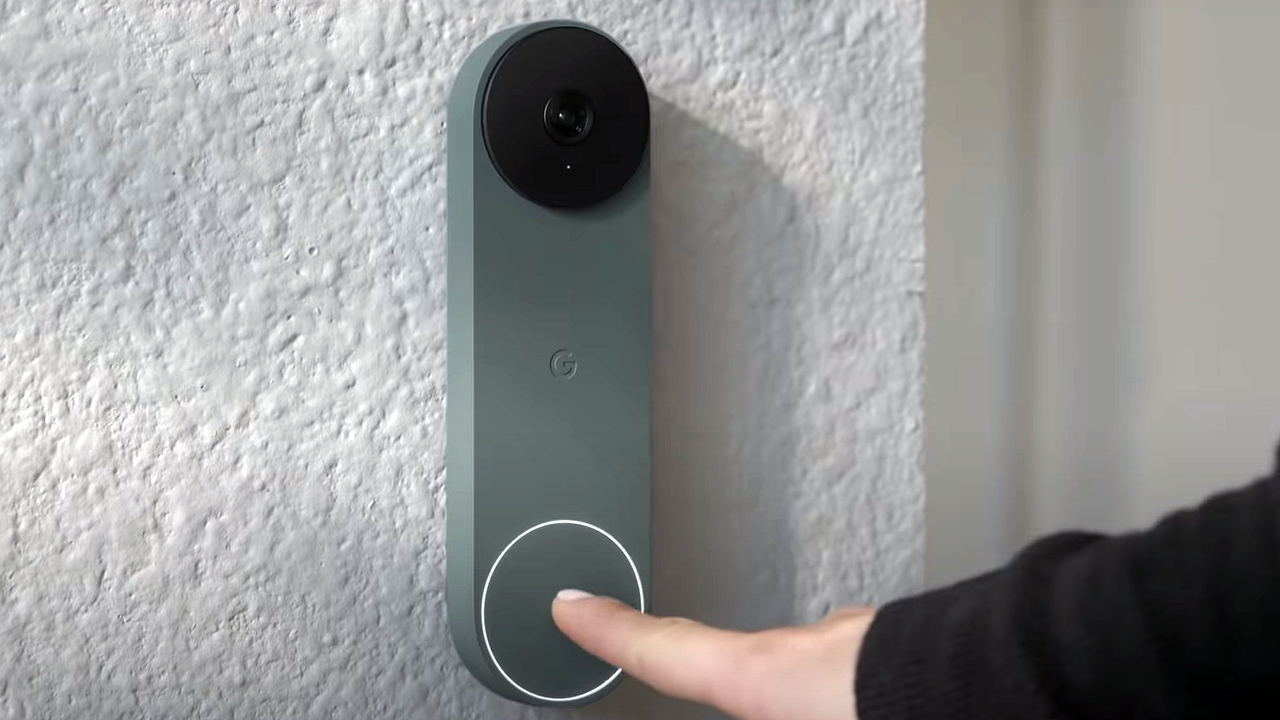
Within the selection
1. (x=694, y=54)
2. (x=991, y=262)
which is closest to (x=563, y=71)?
(x=694, y=54)

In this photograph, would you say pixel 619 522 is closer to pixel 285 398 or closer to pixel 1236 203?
pixel 285 398

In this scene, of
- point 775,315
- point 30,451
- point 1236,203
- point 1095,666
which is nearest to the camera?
point 1095,666

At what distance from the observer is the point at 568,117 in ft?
1.22

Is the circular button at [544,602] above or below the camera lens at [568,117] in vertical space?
below

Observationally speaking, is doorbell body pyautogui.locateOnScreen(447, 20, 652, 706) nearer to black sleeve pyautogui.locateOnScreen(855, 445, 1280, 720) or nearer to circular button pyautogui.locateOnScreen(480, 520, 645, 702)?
circular button pyautogui.locateOnScreen(480, 520, 645, 702)

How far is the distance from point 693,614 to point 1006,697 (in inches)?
8.7

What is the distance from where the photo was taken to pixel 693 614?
0.43 m

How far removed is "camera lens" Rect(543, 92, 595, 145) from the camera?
368mm

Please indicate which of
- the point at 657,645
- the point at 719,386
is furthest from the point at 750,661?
the point at 719,386

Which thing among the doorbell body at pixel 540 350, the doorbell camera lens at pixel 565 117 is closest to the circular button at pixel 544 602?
the doorbell body at pixel 540 350

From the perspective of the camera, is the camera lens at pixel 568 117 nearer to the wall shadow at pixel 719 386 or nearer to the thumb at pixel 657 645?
the wall shadow at pixel 719 386

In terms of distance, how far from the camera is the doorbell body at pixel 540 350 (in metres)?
0.36

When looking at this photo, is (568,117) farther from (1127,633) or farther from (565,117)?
(1127,633)

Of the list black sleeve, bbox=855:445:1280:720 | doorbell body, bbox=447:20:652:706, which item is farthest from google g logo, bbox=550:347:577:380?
black sleeve, bbox=855:445:1280:720
